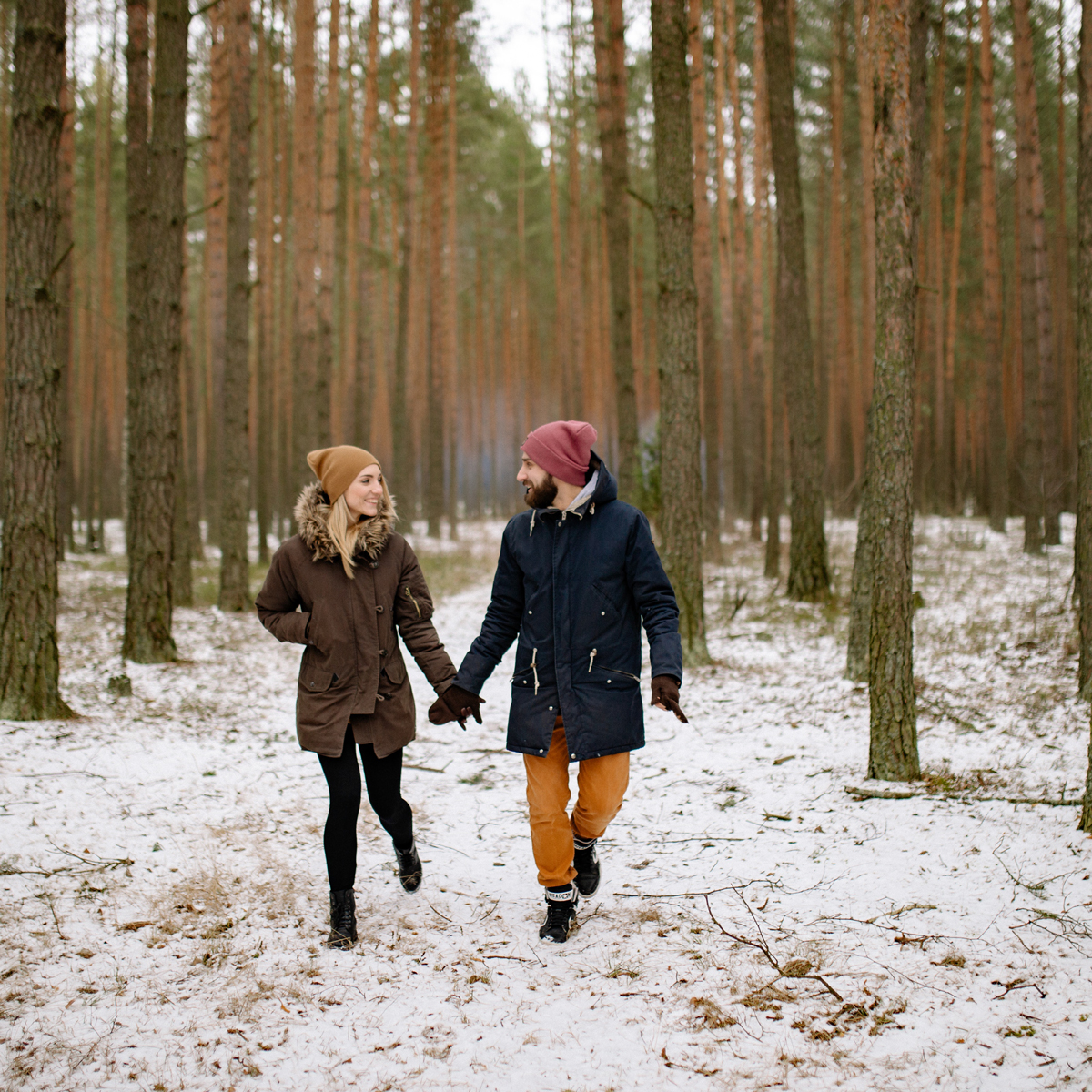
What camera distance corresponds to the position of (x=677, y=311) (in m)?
7.66

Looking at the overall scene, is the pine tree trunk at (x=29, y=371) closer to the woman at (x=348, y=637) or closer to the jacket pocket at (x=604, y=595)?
the woman at (x=348, y=637)

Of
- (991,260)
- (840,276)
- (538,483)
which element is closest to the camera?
(538,483)

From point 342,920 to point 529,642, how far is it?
128 centimetres

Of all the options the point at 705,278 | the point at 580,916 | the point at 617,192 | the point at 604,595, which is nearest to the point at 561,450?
the point at 604,595

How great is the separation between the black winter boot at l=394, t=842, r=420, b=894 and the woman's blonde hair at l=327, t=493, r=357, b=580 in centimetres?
125

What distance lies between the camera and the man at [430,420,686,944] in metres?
3.24

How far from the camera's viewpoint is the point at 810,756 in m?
5.50

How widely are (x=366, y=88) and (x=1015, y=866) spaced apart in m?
17.7

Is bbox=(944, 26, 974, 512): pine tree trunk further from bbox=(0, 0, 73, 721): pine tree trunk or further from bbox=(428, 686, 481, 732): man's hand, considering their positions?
bbox=(428, 686, 481, 732): man's hand

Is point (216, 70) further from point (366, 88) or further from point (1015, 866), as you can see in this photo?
point (1015, 866)

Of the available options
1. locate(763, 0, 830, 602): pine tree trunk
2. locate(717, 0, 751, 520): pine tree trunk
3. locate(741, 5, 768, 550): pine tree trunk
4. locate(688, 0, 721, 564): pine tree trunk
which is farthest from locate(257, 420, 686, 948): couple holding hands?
locate(717, 0, 751, 520): pine tree trunk

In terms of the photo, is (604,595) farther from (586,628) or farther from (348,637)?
(348,637)

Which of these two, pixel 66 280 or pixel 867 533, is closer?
pixel 867 533

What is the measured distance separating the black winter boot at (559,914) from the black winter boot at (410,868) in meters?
0.68
